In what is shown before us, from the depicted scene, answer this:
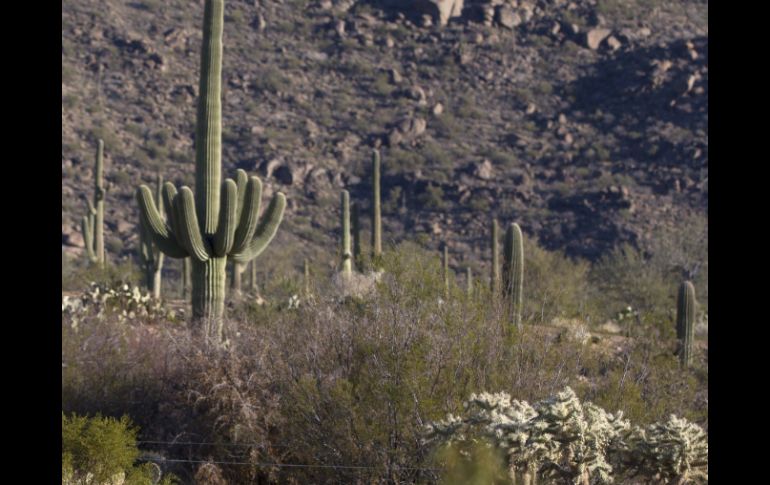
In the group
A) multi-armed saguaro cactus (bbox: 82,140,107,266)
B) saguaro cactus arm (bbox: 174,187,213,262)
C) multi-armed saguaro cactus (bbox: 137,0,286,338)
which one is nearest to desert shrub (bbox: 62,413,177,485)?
multi-armed saguaro cactus (bbox: 137,0,286,338)

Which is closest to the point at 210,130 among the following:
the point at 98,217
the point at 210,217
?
the point at 210,217

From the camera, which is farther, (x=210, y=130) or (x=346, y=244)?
(x=346, y=244)

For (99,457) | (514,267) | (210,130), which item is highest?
(210,130)

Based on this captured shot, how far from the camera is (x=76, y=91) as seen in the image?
1854 inches

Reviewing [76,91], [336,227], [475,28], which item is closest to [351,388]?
[336,227]

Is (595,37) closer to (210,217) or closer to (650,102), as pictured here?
(650,102)

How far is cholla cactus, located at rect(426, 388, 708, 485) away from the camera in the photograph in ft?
28.8

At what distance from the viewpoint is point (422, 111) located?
49.2 meters

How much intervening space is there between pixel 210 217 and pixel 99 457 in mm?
5032

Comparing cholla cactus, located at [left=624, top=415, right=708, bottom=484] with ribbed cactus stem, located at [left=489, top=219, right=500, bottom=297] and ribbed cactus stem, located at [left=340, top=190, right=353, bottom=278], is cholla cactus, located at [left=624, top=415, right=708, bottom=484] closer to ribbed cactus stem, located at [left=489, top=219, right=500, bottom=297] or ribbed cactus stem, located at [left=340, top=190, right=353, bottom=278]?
ribbed cactus stem, located at [left=489, top=219, right=500, bottom=297]

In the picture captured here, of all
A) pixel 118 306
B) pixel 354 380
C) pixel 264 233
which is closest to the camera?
pixel 354 380

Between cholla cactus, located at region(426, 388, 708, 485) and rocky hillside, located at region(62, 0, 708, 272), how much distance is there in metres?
29.1
